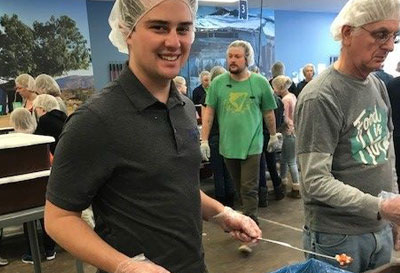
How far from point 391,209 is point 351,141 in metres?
0.25

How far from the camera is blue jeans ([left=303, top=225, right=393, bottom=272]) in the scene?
1.32 m

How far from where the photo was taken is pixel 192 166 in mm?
1094

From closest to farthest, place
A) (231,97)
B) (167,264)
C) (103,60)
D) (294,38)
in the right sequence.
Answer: (167,264) < (231,97) < (103,60) < (294,38)

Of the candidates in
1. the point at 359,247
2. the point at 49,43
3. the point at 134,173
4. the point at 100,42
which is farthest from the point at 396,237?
the point at 100,42

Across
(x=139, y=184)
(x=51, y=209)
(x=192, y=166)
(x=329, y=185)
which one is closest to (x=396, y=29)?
(x=329, y=185)

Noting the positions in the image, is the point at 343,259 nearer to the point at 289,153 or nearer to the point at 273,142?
the point at 273,142

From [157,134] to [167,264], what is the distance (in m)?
0.33

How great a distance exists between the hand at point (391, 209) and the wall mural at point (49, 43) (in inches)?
231

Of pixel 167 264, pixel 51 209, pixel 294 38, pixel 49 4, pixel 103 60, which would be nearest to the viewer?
pixel 51 209

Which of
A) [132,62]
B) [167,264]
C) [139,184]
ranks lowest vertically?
[167,264]

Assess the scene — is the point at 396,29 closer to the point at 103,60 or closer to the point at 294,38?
the point at 103,60

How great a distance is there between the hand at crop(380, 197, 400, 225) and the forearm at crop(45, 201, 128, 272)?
734mm

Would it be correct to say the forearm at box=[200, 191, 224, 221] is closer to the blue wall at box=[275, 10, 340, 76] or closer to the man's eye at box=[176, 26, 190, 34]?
the man's eye at box=[176, 26, 190, 34]

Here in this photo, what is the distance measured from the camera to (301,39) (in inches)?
387
